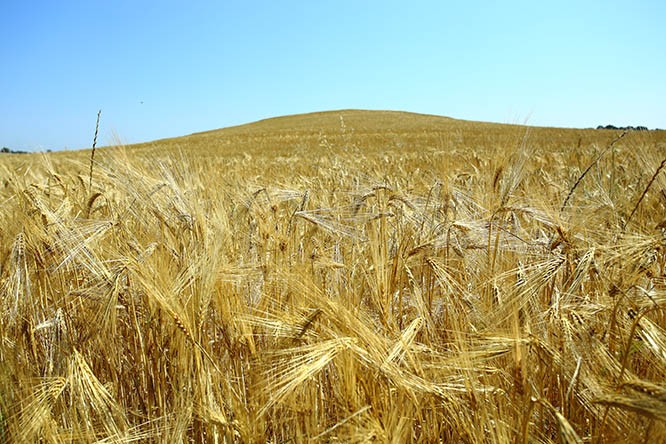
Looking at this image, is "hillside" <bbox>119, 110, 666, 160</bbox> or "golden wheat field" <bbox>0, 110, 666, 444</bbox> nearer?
"golden wheat field" <bbox>0, 110, 666, 444</bbox>

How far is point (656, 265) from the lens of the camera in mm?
1423

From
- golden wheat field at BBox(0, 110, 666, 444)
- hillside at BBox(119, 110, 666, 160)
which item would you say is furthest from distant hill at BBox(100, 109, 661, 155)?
golden wheat field at BBox(0, 110, 666, 444)

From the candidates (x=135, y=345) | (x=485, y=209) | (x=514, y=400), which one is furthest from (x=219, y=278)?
(x=485, y=209)

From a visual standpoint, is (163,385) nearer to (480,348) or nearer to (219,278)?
(219,278)

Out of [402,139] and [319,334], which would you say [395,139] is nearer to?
[402,139]

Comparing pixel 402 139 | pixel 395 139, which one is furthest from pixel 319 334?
pixel 402 139

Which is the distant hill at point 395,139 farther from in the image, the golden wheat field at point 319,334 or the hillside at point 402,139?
the golden wheat field at point 319,334

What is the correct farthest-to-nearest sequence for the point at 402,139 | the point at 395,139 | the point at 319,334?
the point at 402,139, the point at 395,139, the point at 319,334

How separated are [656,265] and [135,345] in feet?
5.41

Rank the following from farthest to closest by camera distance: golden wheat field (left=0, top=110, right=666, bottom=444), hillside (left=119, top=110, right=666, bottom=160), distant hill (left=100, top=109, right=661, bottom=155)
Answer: distant hill (left=100, top=109, right=661, bottom=155)
hillside (left=119, top=110, right=666, bottom=160)
golden wheat field (left=0, top=110, right=666, bottom=444)

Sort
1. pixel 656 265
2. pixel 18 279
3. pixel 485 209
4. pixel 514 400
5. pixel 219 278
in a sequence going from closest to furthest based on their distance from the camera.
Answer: pixel 514 400 < pixel 219 278 < pixel 18 279 < pixel 656 265 < pixel 485 209

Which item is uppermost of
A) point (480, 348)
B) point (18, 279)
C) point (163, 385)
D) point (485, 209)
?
point (485, 209)

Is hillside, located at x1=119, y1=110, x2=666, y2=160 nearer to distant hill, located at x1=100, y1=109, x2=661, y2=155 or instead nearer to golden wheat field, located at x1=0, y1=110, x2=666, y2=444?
distant hill, located at x1=100, y1=109, x2=661, y2=155

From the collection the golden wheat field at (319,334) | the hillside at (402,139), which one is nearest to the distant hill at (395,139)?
the hillside at (402,139)
